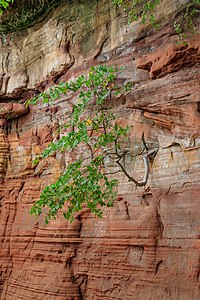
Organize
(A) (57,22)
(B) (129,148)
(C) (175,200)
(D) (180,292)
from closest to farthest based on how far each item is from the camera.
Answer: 1. (D) (180,292)
2. (C) (175,200)
3. (B) (129,148)
4. (A) (57,22)

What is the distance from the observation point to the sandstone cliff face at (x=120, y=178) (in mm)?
5555

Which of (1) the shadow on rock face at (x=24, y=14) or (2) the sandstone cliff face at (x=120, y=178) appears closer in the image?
(2) the sandstone cliff face at (x=120, y=178)

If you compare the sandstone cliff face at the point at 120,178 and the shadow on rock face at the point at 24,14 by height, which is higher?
the shadow on rock face at the point at 24,14

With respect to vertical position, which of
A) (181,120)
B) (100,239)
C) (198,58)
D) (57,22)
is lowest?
(100,239)

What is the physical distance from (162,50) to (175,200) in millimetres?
2486

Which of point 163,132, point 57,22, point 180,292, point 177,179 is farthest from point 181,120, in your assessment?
point 57,22

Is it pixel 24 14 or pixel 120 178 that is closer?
pixel 120 178

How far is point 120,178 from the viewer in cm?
649

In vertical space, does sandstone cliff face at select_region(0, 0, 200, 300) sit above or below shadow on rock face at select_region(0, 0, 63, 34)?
below

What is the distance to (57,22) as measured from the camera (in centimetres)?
844

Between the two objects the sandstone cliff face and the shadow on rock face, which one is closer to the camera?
the sandstone cliff face

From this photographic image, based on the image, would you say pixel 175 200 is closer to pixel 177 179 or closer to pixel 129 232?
pixel 177 179

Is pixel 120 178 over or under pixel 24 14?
under

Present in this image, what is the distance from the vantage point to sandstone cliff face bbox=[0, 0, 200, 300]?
18.2ft
